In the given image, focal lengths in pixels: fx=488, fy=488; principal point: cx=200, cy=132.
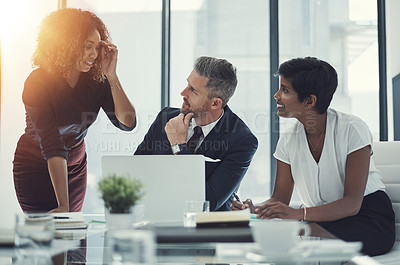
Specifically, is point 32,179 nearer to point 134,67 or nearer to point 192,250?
point 192,250

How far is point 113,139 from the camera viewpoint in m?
4.76

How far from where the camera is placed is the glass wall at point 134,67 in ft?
15.5

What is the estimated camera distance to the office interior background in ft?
14.9

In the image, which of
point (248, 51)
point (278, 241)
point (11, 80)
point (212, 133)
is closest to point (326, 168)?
point (212, 133)

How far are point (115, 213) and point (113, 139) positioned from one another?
3.56m

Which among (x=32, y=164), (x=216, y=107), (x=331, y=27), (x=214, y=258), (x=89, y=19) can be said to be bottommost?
(x=214, y=258)

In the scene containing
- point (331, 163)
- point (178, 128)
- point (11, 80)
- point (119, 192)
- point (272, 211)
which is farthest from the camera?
point (11, 80)

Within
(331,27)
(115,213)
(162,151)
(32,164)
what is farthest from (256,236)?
(331,27)

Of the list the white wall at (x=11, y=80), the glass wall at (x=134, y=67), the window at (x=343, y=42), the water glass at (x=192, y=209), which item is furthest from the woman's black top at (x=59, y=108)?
the window at (x=343, y=42)

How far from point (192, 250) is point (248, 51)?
3.72 m

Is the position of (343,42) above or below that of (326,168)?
above

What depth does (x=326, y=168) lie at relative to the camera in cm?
215

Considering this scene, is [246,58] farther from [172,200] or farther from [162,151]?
[172,200]

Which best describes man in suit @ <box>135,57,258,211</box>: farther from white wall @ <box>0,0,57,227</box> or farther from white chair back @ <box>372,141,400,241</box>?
white wall @ <box>0,0,57,227</box>
